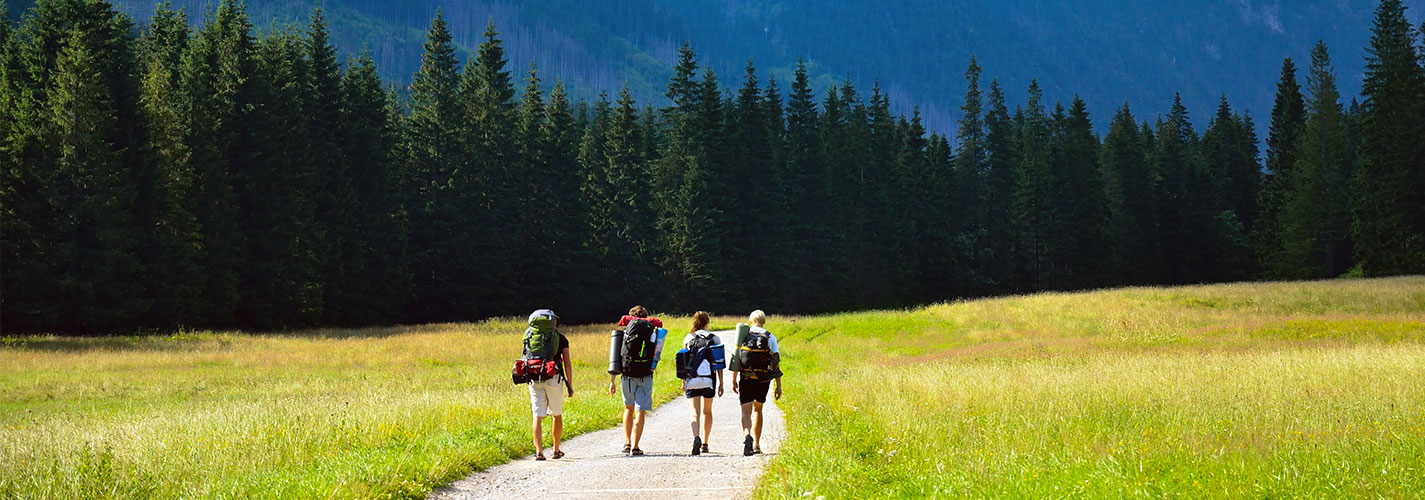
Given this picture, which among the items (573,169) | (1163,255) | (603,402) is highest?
(573,169)

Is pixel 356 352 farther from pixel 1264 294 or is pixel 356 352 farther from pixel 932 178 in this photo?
pixel 932 178

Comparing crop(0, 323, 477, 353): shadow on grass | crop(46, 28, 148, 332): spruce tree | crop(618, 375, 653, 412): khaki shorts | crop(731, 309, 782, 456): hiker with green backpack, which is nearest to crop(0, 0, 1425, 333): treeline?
crop(46, 28, 148, 332): spruce tree

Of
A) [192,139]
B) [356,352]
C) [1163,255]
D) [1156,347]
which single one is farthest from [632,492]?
[1163,255]

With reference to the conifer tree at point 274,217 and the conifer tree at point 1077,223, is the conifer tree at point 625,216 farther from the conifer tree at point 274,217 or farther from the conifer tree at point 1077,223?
the conifer tree at point 1077,223

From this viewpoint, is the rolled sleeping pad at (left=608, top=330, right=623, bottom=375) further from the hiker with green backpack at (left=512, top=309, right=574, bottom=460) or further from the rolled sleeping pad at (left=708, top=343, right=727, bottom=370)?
the rolled sleeping pad at (left=708, top=343, right=727, bottom=370)

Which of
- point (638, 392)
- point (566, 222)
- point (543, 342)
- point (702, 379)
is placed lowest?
point (638, 392)

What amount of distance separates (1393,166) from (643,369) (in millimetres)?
67844

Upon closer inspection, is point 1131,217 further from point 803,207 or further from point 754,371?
point 754,371

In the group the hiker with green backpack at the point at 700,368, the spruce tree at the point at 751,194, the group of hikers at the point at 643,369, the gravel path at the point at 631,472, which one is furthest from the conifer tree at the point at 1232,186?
the hiker with green backpack at the point at 700,368

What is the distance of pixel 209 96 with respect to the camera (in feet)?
161

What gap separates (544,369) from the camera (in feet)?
36.1

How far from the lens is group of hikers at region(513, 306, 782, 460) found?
11102mm

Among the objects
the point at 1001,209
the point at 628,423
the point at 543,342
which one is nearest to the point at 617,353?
the point at 628,423

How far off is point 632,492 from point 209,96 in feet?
163
